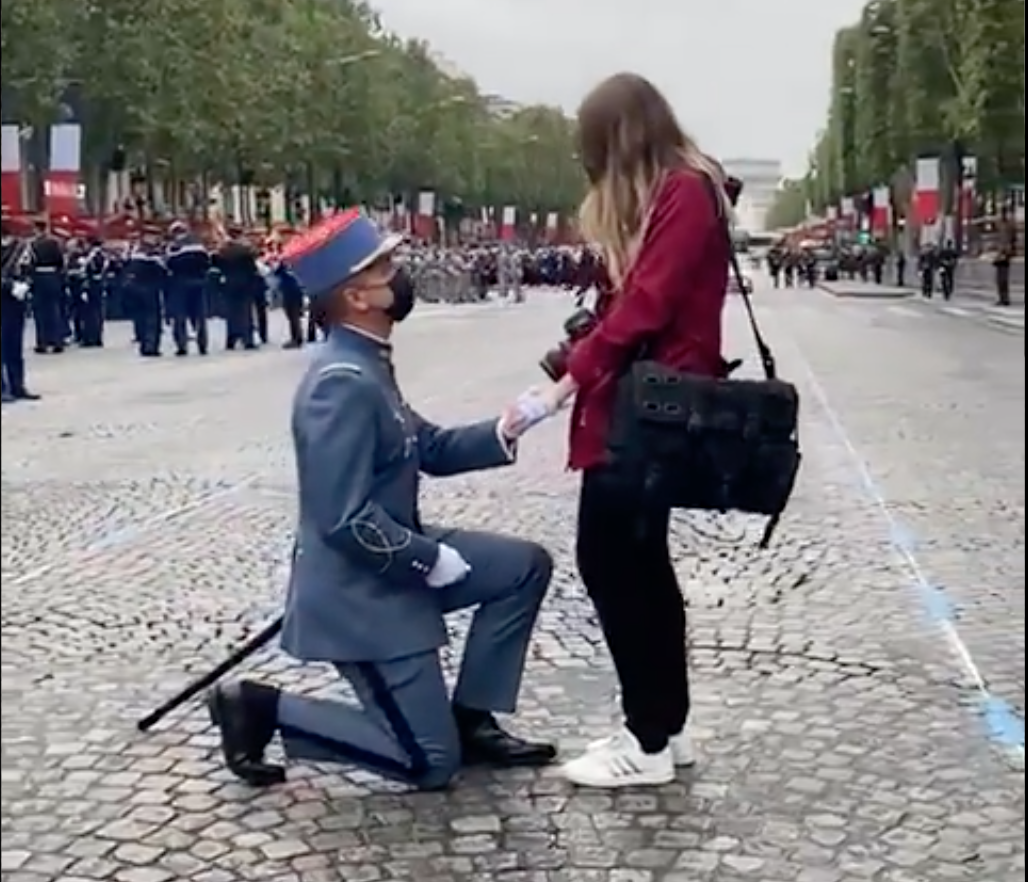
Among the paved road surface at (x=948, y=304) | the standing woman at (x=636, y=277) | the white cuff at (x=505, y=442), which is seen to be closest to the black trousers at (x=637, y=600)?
the standing woman at (x=636, y=277)

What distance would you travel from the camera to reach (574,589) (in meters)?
5.77

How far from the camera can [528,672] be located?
207 inches

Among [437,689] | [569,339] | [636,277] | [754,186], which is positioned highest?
[754,186]

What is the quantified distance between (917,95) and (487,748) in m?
11.7

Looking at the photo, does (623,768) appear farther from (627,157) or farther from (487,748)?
(627,157)

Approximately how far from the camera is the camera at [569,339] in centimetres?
393

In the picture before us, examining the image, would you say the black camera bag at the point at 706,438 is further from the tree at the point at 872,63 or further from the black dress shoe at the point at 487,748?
the black dress shoe at the point at 487,748

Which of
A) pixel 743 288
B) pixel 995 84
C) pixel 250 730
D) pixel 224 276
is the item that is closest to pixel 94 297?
pixel 224 276

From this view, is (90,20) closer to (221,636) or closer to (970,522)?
(221,636)

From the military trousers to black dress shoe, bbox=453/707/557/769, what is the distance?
35mm

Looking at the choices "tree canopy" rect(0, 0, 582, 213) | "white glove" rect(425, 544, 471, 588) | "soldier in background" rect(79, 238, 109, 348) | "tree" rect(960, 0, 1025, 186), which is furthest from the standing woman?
"tree" rect(960, 0, 1025, 186)

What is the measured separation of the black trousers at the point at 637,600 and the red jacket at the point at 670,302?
8.3 inches

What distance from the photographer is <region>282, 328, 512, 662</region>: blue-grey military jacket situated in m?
4.02

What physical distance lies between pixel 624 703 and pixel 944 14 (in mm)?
3294
